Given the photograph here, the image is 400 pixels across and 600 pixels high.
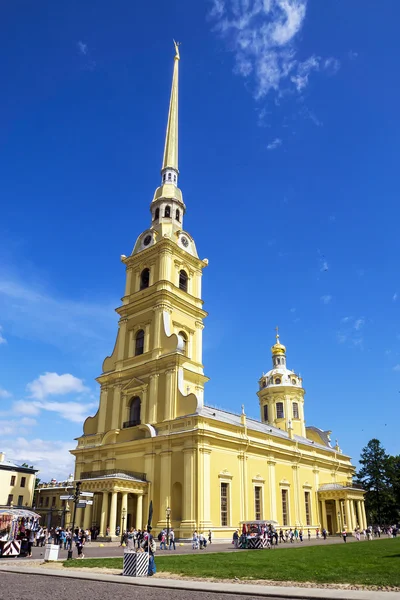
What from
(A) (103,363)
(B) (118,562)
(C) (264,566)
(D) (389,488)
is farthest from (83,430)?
(D) (389,488)

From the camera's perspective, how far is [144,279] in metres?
47.8

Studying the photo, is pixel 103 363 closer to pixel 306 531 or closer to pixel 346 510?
pixel 306 531

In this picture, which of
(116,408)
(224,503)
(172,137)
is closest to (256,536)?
(224,503)

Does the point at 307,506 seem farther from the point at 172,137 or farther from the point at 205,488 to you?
the point at 172,137

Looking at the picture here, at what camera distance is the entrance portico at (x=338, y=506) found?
50.9 m

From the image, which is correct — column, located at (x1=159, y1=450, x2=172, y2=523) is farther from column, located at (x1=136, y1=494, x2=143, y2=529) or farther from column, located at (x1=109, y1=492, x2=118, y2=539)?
column, located at (x1=109, y1=492, x2=118, y2=539)

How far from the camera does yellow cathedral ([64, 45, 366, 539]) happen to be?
3488 centimetres

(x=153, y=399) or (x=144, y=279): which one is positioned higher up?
(x=144, y=279)

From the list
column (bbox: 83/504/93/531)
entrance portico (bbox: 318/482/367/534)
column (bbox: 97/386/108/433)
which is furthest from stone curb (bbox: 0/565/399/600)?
entrance portico (bbox: 318/482/367/534)

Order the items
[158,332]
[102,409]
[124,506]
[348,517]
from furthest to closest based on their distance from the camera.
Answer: [348,517], [102,409], [158,332], [124,506]

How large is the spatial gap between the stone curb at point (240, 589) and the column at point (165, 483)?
64.0 feet

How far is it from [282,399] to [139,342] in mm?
28725

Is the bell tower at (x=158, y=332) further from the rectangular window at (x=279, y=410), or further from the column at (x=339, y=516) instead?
the rectangular window at (x=279, y=410)

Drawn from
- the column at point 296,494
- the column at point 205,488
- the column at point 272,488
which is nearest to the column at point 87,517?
the column at point 205,488
